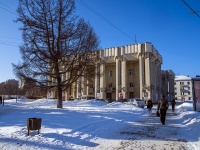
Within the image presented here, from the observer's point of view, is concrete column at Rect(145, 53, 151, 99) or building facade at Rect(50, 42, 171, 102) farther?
building facade at Rect(50, 42, 171, 102)

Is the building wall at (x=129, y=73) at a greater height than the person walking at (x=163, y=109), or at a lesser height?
greater

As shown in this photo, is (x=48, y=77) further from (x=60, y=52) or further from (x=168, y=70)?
(x=168, y=70)

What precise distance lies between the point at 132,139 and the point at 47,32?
15341mm

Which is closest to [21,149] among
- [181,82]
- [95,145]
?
[95,145]

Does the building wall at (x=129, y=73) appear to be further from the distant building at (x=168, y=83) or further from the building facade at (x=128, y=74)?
the distant building at (x=168, y=83)

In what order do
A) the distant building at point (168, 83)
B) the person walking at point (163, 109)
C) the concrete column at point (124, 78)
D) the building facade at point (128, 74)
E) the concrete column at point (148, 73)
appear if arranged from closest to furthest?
the person walking at point (163, 109) < the concrete column at point (148, 73) < the building facade at point (128, 74) < the concrete column at point (124, 78) < the distant building at point (168, 83)

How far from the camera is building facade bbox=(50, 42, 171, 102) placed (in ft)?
182

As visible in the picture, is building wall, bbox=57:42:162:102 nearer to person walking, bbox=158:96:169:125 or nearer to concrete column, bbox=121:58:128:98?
concrete column, bbox=121:58:128:98

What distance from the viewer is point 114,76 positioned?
63.5 meters

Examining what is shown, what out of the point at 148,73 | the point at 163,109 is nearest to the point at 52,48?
the point at 163,109

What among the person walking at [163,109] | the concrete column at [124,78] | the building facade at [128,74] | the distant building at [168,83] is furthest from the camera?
the distant building at [168,83]

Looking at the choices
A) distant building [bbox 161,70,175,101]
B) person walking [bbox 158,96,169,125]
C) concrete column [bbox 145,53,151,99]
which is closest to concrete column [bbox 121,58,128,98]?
concrete column [bbox 145,53,151,99]

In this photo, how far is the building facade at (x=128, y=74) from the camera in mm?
Result: 55438

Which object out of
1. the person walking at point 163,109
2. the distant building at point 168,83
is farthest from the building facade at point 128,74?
the person walking at point 163,109
